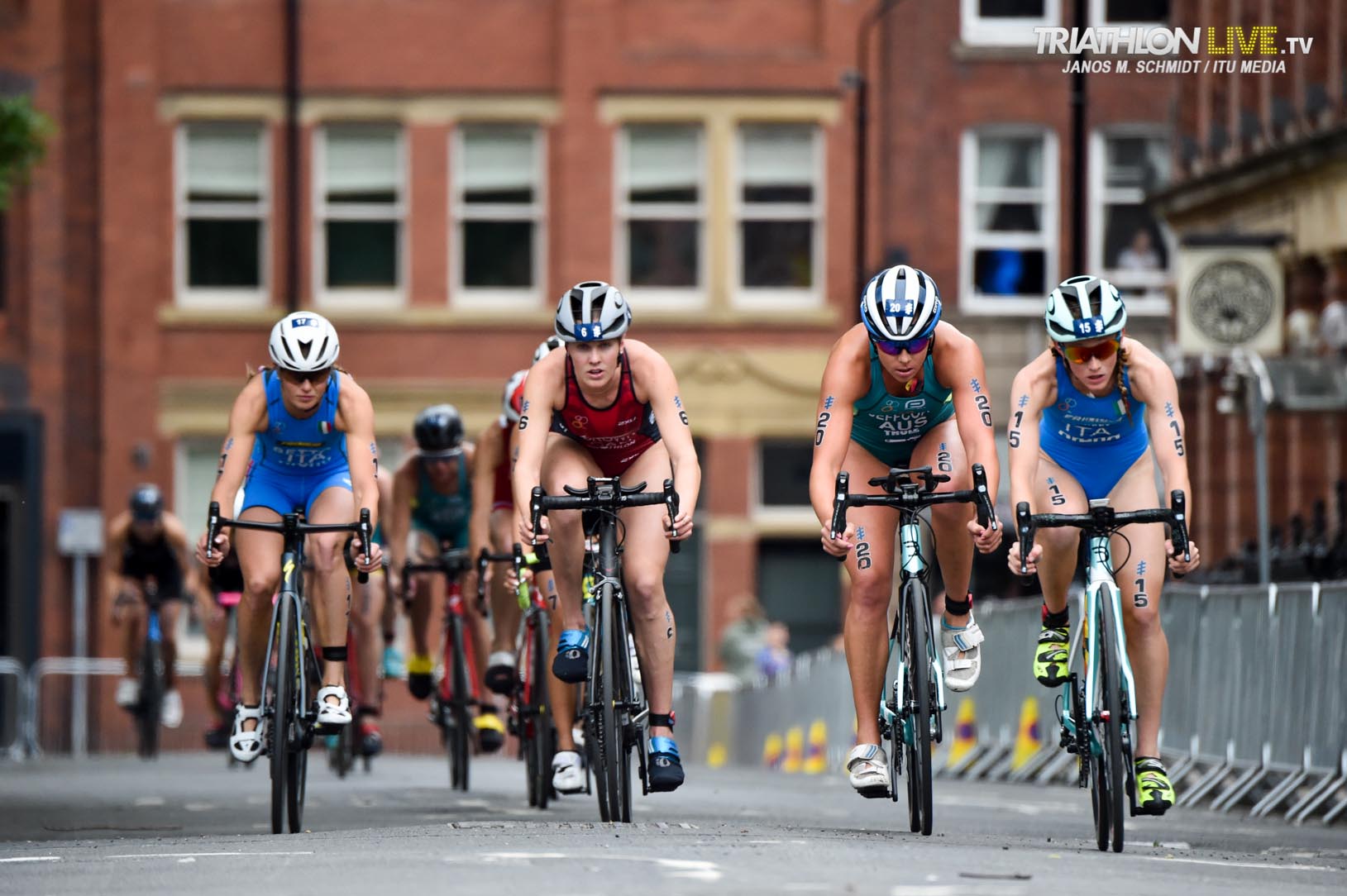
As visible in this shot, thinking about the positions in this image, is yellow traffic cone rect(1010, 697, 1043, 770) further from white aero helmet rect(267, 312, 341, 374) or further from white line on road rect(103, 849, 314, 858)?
white line on road rect(103, 849, 314, 858)

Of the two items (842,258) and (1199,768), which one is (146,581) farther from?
(842,258)

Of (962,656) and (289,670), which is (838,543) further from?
(289,670)

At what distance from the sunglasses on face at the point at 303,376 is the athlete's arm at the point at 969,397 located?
2.91 m

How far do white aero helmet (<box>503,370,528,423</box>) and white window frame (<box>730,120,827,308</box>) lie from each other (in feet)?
84.0

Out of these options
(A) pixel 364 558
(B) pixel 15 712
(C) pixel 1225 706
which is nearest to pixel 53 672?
(B) pixel 15 712

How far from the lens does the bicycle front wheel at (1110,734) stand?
1063cm

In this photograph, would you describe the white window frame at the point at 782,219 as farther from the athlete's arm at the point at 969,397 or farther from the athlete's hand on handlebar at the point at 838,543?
the athlete's hand on handlebar at the point at 838,543

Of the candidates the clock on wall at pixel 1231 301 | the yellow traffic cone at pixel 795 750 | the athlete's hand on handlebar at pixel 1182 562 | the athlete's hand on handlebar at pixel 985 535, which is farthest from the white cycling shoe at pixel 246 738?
the yellow traffic cone at pixel 795 750

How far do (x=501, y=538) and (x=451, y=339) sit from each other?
971 inches

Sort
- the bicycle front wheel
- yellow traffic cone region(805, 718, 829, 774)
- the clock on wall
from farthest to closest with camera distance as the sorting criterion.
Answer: yellow traffic cone region(805, 718, 829, 774) < the clock on wall < the bicycle front wheel

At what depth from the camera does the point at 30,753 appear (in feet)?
104

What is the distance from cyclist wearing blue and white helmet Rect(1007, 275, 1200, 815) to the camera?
36.9ft

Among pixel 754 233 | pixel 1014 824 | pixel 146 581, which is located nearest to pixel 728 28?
pixel 754 233

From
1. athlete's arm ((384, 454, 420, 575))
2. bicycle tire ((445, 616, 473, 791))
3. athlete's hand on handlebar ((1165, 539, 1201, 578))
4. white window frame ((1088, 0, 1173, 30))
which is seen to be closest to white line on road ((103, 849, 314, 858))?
athlete's hand on handlebar ((1165, 539, 1201, 578))
